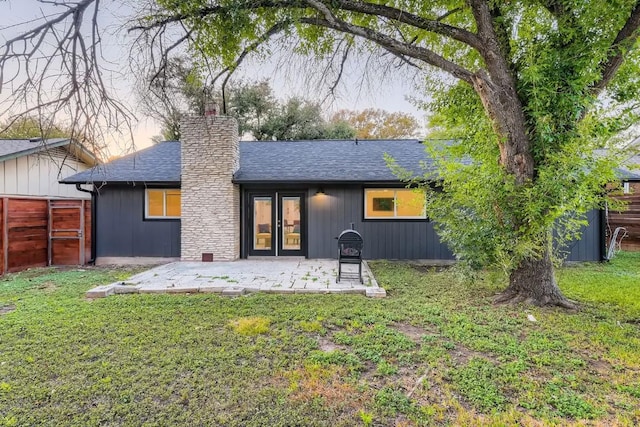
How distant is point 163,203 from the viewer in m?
8.58

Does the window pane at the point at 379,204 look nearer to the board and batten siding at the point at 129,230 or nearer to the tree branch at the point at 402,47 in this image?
the tree branch at the point at 402,47

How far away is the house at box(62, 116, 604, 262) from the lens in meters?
8.05

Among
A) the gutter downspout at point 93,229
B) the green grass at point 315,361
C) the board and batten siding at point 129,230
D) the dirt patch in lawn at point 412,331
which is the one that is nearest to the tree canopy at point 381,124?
the board and batten siding at point 129,230

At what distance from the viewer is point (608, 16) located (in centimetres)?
411

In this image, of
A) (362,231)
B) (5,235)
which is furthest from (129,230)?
(362,231)

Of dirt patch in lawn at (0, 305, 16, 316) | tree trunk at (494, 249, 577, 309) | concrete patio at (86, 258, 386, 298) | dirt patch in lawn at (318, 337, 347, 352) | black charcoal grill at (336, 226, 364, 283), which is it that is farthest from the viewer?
black charcoal grill at (336, 226, 364, 283)

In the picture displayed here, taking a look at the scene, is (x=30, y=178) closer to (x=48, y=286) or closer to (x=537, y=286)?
(x=48, y=286)

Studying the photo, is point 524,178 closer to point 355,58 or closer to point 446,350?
point 446,350

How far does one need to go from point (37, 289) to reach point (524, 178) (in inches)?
317

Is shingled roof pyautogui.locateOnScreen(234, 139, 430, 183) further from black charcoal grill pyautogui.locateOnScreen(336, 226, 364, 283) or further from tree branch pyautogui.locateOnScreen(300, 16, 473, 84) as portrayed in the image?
tree branch pyautogui.locateOnScreen(300, 16, 473, 84)

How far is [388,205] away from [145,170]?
21.9 ft

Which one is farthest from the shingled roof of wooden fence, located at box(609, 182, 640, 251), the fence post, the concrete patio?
wooden fence, located at box(609, 182, 640, 251)

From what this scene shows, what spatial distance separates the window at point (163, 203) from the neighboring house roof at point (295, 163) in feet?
1.45

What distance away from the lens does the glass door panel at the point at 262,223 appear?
28.3 ft
